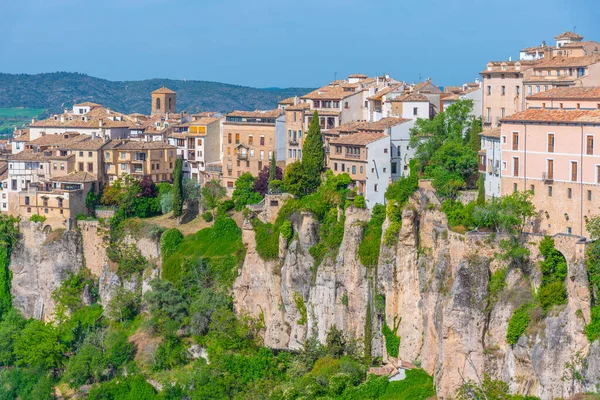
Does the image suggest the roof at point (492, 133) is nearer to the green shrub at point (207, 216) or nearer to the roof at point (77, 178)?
the green shrub at point (207, 216)

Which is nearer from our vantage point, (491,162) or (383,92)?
(491,162)

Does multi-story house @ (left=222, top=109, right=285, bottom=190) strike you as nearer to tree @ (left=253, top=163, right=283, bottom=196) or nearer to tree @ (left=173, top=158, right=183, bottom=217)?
tree @ (left=253, top=163, right=283, bottom=196)

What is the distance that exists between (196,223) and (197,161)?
8.17 meters

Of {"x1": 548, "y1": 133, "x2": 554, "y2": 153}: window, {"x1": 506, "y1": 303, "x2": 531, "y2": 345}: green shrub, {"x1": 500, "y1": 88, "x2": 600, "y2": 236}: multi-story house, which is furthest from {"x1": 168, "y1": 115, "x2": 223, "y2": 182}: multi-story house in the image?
{"x1": 506, "y1": 303, "x2": 531, "y2": 345}: green shrub

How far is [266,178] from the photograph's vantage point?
7788 centimetres

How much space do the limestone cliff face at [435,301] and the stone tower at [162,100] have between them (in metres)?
33.4

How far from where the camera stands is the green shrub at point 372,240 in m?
64.2

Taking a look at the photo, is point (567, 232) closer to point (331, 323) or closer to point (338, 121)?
point (331, 323)

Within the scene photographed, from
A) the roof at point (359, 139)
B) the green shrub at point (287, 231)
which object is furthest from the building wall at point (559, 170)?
the green shrub at point (287, 231)

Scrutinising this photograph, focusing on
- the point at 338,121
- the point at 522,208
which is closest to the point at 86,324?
the point at 338,121

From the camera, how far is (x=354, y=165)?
232ft

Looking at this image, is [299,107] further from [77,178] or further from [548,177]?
[548,177]

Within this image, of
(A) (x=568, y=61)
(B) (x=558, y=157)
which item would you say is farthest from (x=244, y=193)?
(B) (x=558, y=157)

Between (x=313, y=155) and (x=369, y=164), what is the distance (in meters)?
4.96
